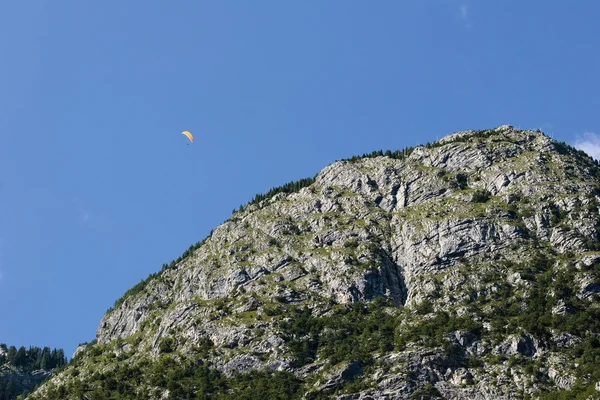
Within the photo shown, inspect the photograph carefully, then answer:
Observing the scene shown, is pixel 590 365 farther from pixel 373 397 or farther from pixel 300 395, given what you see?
pixel 300 395

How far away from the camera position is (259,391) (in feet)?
647

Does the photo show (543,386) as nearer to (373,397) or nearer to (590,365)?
(590,365)

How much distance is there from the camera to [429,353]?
193m

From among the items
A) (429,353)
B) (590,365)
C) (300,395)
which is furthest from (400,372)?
(590,365)

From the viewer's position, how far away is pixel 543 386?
595 ft

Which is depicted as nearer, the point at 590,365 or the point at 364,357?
the point at 590,365

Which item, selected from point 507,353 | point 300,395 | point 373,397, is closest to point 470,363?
point 507,353

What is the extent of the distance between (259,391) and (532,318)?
61329 millimetres

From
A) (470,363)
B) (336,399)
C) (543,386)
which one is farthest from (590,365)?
(336,399)

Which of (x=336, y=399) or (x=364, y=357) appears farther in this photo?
(x=364, y=357)

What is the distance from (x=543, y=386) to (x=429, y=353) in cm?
2446

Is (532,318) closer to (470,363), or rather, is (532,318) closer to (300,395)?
(470,363)

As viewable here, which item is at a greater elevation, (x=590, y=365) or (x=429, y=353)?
(x=429, y=353)

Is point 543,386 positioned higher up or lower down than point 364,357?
lower down
